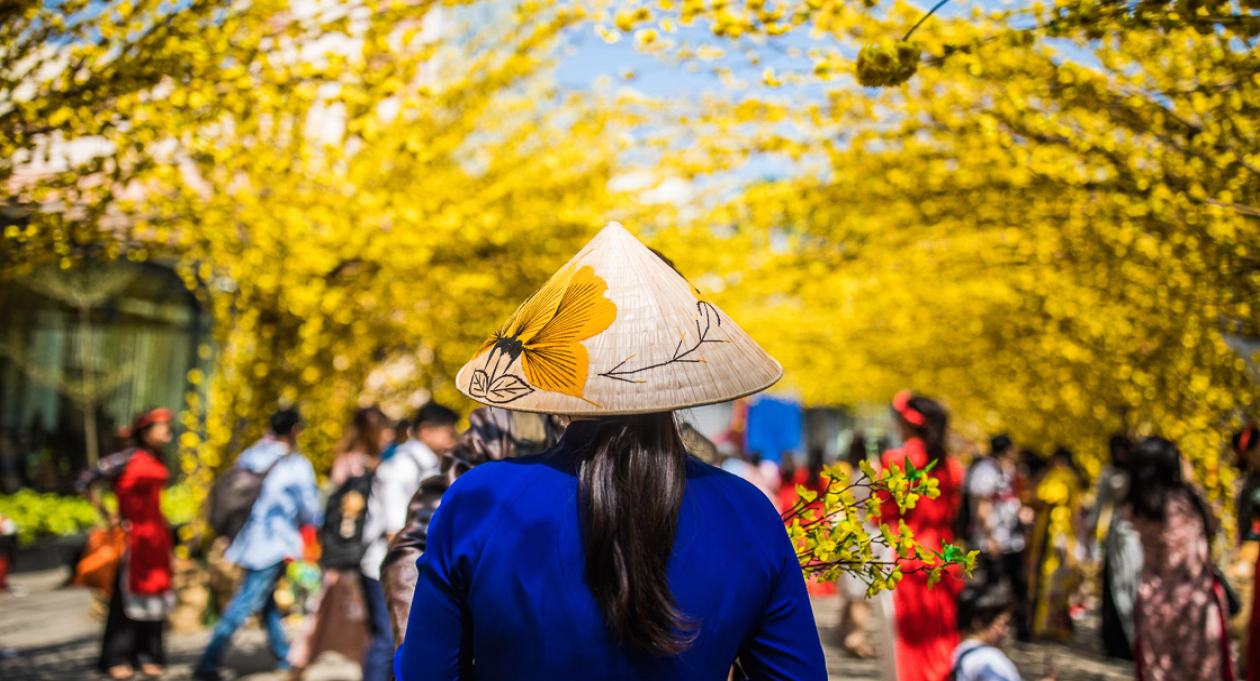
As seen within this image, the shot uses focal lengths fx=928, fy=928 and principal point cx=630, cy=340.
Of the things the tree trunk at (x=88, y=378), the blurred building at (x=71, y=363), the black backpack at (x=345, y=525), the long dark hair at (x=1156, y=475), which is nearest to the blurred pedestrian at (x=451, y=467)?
the black backpack at (x=345, y=525)

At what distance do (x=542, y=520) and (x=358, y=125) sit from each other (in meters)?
3.14

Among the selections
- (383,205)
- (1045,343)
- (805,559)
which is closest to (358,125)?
(383,205)

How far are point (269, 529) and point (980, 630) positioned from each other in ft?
14.3

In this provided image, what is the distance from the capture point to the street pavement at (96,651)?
6.35 metres

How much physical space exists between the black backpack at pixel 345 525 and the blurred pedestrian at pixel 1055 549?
6.56 m

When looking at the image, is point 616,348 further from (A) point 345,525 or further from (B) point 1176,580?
(A) point 345,525

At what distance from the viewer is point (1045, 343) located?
9969 millimetres

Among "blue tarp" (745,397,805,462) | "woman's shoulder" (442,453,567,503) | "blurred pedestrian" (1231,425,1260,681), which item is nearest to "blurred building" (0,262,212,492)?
"blue tarp" (745,397,805,462)

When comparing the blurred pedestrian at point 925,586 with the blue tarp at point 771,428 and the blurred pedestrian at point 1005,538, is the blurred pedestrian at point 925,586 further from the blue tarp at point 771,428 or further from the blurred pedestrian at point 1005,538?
the blue tarp at point 771,428

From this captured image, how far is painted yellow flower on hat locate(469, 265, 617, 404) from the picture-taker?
65.4 inches

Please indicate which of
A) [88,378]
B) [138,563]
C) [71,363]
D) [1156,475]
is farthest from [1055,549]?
[71,363]

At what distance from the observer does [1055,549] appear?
29.5ft

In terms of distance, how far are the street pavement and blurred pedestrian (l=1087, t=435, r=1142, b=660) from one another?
0.31m

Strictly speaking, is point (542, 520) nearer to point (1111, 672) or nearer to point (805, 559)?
point (805, 559)
